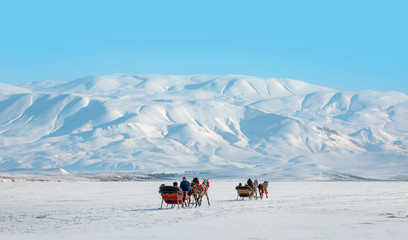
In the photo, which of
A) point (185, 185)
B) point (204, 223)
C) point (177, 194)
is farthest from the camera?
point (185, 185)

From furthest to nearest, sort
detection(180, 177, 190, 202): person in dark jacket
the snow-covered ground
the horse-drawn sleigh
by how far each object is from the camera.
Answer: detection(180, 177, 190, 202): person in dark jacket → the horse-drawn sleigh → the snow-covered ground

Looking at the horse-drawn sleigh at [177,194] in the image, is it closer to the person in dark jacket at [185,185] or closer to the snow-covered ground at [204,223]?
the person in dark jacket at [185,185]

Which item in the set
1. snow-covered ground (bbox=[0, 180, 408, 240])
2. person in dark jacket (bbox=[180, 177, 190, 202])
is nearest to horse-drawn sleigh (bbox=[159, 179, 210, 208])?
person in dark jacket (bbox=[180, 177, 190, 202])

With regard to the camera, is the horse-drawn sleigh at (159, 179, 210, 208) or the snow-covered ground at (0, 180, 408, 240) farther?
the horse-drawn sleigh at (159, 179, 210, 208)

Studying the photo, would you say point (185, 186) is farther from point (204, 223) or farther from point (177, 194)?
point (204, 223)

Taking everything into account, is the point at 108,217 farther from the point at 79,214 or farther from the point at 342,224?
the point at 342,224

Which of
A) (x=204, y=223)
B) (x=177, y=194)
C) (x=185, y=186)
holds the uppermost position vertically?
(x=185, y=186)

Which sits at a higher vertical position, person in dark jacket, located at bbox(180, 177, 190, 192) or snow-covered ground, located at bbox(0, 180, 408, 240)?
person in dark jacket, located at bbox(180, 177, 190, 192)

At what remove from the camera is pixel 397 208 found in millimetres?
27625

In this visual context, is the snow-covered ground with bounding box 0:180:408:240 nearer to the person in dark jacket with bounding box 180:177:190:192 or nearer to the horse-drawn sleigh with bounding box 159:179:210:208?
the horse-drawn sleigh with bounding box 159:179:210:208

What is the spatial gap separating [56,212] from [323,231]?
12.0m

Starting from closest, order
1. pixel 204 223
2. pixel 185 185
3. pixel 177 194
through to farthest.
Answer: pixel 204 223, pixel 177 194, pixel 185 185

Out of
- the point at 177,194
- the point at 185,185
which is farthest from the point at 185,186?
the point at 177,194

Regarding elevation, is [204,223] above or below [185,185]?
below
